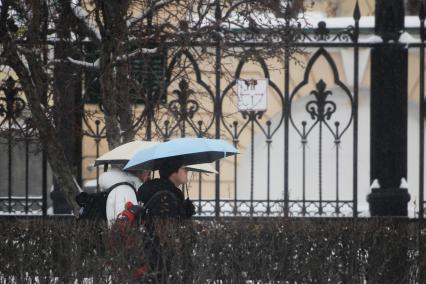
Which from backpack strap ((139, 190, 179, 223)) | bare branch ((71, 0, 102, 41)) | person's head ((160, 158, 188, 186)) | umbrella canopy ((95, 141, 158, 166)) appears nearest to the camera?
backpack strap ((139, 190, 179, 223))

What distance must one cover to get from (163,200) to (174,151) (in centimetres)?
48

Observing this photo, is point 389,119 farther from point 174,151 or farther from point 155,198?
point 155,198

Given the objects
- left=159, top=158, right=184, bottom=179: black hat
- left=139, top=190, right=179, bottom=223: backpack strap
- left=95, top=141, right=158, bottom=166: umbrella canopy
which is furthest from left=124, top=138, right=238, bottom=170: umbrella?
left=139, top=190, right=179, bottom=223: backpack strap

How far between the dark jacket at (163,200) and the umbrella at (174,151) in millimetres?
216

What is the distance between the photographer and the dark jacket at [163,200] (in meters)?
7.48

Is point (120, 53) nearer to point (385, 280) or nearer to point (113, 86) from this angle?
point (113, 86)

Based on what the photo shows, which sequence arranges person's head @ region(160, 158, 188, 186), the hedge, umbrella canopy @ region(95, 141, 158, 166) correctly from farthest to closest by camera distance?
umbrella canopy @ region(95, 141, 158, 166)
person's head @ region(160, 158, 188, 186)
the hedge

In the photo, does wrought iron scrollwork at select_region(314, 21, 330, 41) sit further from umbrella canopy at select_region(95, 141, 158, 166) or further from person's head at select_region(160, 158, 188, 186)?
person's head at select_region(160, 158, 188, 186)

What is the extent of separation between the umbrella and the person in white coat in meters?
0.07

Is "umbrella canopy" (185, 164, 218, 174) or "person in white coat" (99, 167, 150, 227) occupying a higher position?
"umbrella canopy" (185, 164, 218, 174)

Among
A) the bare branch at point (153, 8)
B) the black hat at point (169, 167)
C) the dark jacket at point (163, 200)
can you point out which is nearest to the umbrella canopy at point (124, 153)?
the black hat at point (169, 167)

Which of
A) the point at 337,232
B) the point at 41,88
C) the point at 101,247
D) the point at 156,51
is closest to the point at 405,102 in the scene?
the point at 156,51

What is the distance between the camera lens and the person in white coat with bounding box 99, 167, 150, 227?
7.84 metres

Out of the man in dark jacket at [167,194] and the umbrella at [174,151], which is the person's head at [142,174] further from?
the man in dark jacket at [167,194]
